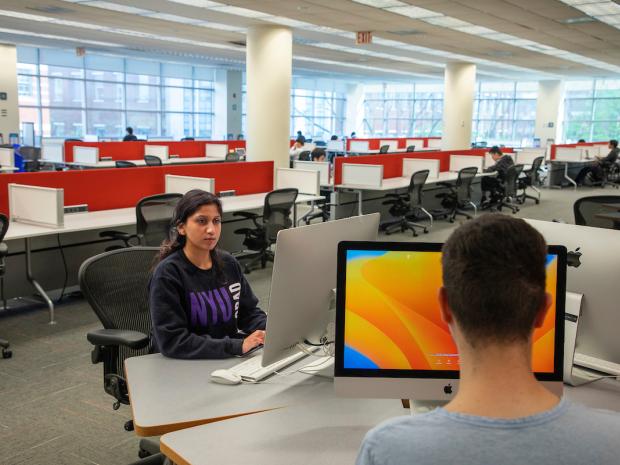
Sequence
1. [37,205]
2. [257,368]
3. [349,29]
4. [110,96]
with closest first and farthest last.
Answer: [257,368] → [37,205] → [349,29] → [110,96]

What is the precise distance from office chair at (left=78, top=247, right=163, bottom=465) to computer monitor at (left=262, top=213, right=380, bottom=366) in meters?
0.67

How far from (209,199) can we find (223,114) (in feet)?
56.1

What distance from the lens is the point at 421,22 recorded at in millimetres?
8898

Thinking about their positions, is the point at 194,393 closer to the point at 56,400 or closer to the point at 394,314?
the point at 394,314

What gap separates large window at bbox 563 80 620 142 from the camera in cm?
2119

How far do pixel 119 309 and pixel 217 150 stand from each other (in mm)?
10275

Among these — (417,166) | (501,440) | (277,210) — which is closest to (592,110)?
(417,166)

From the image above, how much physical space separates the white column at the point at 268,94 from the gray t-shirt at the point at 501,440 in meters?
8.11

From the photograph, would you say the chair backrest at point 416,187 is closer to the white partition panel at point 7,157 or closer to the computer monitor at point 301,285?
the white partition panel at point 7,157

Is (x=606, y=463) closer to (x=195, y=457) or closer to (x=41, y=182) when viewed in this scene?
(x=195, y=457)

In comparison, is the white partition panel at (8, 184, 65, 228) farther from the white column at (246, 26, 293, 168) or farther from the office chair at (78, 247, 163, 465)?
the white column at (246, 26, 293, 168)

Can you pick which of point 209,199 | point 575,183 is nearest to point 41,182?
point 209,199

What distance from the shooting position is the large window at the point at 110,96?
15.4 m

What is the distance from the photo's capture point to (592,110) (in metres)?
21.7
